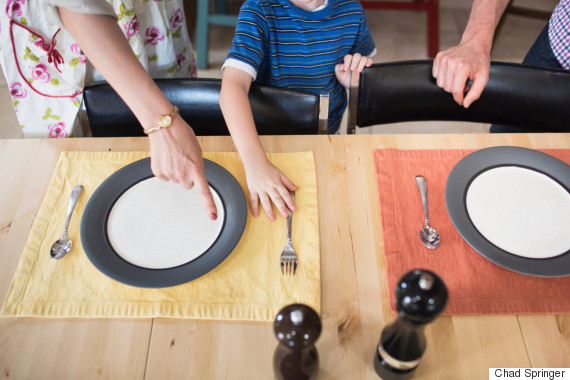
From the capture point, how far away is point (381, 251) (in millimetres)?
688

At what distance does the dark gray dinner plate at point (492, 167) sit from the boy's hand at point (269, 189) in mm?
280

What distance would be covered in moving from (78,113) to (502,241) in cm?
93

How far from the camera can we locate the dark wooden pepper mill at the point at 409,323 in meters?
0.43

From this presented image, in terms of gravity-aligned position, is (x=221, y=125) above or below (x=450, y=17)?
above

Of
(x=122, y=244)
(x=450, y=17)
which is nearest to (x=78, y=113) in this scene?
(x=122, y=244)

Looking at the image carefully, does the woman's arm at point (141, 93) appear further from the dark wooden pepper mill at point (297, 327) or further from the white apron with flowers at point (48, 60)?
the dark wooden pepper mill at point (297, 327)

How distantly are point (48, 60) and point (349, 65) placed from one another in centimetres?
72

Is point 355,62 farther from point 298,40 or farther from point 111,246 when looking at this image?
point 111,246

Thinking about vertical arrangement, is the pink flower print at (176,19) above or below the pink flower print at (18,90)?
above

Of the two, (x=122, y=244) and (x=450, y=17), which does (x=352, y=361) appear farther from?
(x=450, y=17)

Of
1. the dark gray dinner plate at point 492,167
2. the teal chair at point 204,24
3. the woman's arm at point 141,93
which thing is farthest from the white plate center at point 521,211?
the teal chair at point 204,24

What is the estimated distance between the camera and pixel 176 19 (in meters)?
1.18

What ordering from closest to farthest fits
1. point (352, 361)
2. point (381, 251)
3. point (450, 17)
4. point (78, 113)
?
point (352, 361) < point (381, 251) < point (78, 113) < point (450, 17)

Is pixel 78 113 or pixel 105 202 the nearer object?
pixel 105 202
